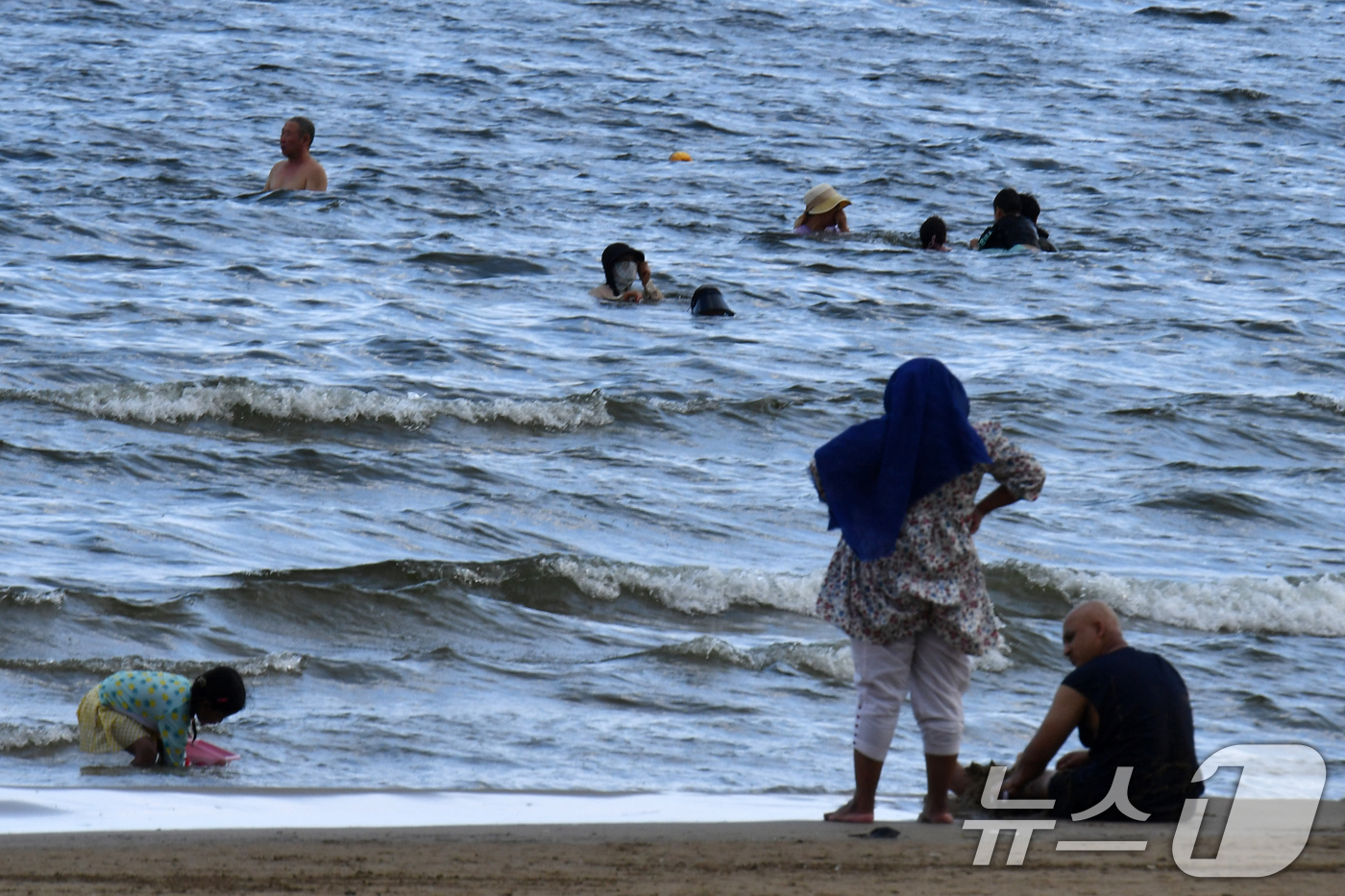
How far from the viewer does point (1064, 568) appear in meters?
9.13

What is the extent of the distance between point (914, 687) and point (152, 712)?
261 cm

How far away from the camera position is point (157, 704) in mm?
5754

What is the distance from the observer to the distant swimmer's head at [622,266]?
50.1 feet

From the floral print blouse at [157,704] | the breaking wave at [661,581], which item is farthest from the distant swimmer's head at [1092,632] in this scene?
the breaking wave at [661,581]

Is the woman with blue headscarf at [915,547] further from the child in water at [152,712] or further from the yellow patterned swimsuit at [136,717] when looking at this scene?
the yellow patterned swimsuit at [136,717]

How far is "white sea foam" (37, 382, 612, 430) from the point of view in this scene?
11.3 meters

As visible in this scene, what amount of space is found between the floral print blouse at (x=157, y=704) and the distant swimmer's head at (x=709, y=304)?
31.9ft

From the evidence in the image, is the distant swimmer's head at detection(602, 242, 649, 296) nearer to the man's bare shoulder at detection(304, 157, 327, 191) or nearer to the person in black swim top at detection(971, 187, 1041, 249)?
the man's bare shoulder at detection(304, 157, 327, 191)

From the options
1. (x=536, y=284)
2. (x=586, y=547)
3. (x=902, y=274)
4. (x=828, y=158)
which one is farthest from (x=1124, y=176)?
(x=586, y=547)

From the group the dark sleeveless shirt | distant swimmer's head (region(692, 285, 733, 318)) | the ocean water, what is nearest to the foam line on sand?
the ocean water

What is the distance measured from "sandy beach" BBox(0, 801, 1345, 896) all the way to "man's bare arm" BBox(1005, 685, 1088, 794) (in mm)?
269

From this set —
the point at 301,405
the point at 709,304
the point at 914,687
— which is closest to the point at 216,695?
the point at 914,687

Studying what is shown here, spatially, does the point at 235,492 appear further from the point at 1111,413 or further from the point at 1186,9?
the point at 1186,9

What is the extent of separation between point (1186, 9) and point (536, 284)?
2626cm
